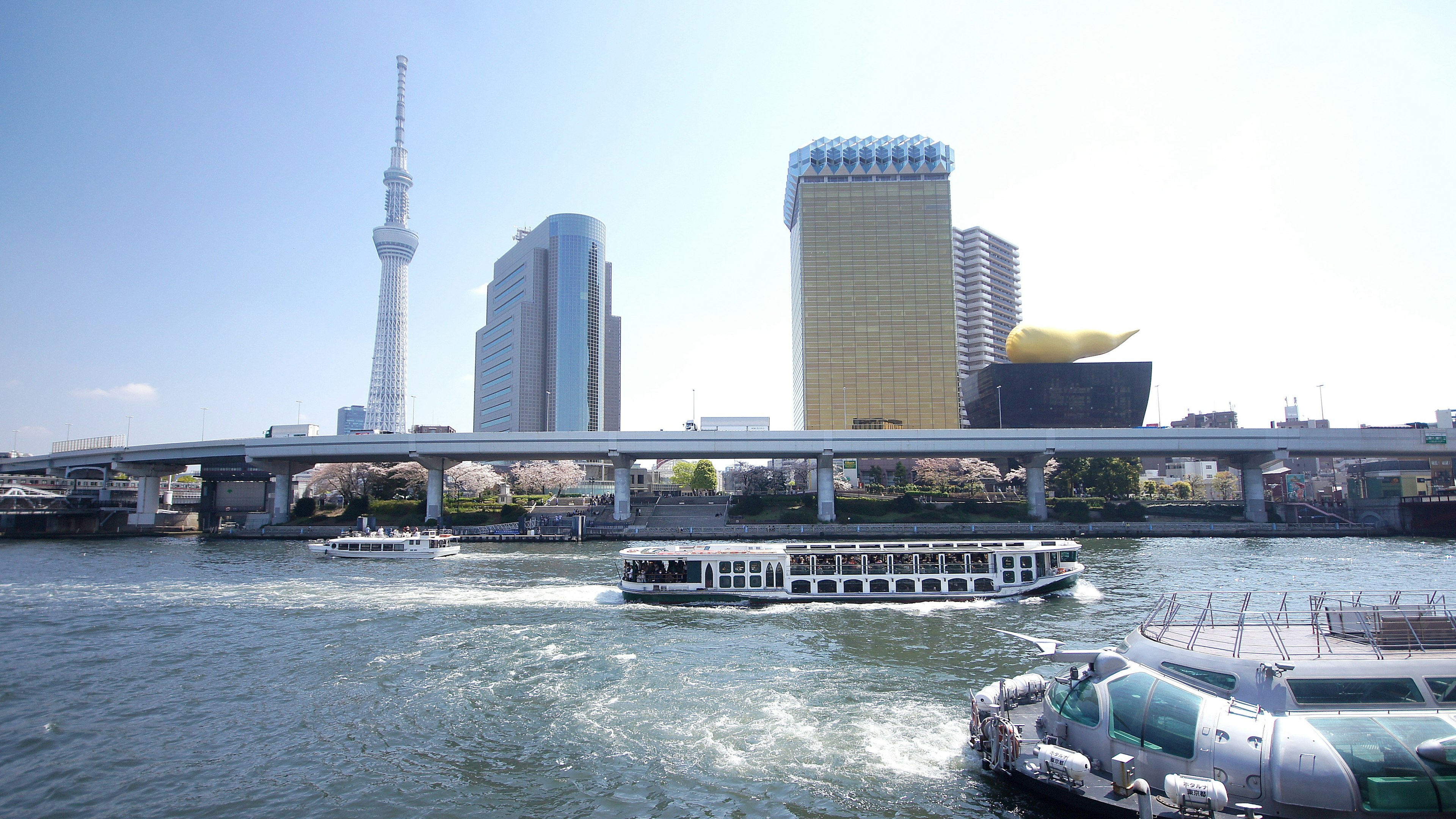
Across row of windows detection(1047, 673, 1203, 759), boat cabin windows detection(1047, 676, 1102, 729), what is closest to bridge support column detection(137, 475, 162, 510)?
boat cabin windows detection(1047, 676, 1102, 729)

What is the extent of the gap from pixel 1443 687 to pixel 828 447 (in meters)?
72.9

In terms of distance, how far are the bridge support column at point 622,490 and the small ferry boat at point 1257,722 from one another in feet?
238

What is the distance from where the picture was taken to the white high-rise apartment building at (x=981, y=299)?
545 ft

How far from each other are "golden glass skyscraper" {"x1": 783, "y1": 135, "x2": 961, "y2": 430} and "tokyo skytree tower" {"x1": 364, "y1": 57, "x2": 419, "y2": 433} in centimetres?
11272

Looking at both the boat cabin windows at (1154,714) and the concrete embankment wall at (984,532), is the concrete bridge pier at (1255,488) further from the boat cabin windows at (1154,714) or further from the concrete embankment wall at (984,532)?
the boat cabin windows at (1154,714)

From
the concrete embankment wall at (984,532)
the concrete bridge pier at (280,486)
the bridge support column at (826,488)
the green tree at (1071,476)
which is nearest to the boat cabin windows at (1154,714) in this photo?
the concrete embankment wall at (984,532)

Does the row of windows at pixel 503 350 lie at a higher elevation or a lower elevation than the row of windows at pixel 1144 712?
higher

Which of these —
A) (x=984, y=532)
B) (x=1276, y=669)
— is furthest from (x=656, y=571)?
(x=984, y=532)

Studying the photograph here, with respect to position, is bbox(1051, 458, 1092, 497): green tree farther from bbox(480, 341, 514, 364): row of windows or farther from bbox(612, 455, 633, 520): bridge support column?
bbox(480, 341, 514, 364): row of windows

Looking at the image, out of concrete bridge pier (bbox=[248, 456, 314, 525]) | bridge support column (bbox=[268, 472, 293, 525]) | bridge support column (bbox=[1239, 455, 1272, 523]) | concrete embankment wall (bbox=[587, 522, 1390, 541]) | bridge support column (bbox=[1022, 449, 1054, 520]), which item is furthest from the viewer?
bridge support column (bbox=[268, 472, 293, 525])

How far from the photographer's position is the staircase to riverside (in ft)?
272

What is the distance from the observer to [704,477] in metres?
117

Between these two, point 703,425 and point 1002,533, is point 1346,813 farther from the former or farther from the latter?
point 703,425

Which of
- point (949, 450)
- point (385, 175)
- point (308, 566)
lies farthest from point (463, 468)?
point (385, 175)
